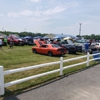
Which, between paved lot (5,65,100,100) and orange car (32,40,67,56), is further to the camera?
orange car (32,40,67,56)

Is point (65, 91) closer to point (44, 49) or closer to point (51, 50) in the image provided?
point (51, 50)

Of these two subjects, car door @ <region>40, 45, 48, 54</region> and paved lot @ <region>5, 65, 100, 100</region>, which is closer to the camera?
paved lot @ <region>5, 65, 100, 100</region>

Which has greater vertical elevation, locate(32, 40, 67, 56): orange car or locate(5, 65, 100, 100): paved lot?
locate(32, 40, 67, 56): orange car

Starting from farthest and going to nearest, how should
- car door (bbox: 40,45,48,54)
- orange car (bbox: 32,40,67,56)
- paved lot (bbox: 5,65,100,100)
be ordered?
1. car door (bbox: 40,45,48,54)
2. orange car (bbox: 32,40,67,56)
3. paved lot (bbox: 5,65,100,100)

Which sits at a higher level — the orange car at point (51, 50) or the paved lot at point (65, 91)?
the orange car at point (51, 50)

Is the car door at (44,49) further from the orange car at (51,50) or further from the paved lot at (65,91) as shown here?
the paved lot at (65,91)

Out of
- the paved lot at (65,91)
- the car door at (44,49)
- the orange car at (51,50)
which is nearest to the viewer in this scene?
the paved lot at (65,91)

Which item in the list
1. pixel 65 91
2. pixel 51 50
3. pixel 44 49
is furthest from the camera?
pixel 44 49

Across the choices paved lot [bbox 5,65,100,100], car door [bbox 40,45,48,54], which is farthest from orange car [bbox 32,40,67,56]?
paved lot [bbox 5,65,100,100]

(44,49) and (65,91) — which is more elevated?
(44,49)

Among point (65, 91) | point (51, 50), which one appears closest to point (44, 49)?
point (51, 50)

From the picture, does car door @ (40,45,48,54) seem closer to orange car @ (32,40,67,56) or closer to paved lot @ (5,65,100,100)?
orange car @ (32,40,67,56)

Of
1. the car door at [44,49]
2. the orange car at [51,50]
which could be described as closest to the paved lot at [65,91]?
the orange car at [51,50]

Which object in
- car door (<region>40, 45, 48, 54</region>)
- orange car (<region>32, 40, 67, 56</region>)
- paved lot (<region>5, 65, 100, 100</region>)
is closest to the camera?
paved lot (<region>5, 65, 100, 100</region>)
